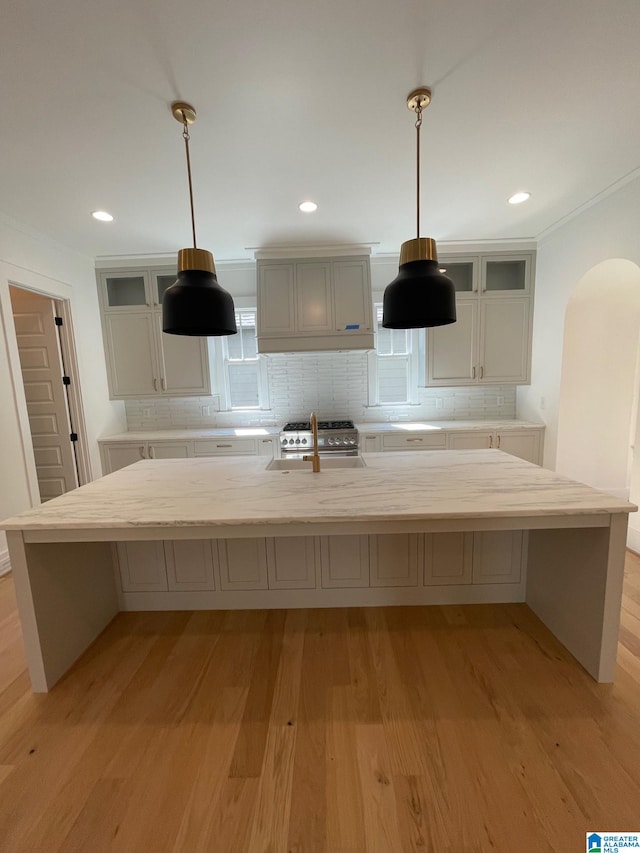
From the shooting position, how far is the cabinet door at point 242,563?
1963mm

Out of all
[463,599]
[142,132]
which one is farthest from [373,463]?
[142,132]

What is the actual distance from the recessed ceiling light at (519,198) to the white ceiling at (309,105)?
0.21 feet

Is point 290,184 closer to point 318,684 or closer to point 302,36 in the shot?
point 302,36

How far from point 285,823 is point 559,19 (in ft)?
9.55

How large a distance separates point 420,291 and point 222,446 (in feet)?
8.99

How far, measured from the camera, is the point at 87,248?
341 centimetres

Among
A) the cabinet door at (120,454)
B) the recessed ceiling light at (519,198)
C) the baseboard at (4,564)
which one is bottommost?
the baseboard at (4,564)

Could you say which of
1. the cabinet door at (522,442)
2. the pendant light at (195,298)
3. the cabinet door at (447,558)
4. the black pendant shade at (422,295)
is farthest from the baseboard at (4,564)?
the cabinet door at (522,442)

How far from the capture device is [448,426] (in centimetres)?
371

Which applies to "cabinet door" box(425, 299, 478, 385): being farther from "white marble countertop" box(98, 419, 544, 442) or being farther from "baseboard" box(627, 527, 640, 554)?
"baseboard" box(627, 527, 640, 554)

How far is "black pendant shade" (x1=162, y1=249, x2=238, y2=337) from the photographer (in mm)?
1476

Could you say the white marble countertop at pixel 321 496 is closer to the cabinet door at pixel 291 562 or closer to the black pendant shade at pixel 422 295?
the cabinet door at pixel 291 562

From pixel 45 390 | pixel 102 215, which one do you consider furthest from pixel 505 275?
pixel 45 390

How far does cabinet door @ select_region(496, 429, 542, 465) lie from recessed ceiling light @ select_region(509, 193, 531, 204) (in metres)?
2.04
